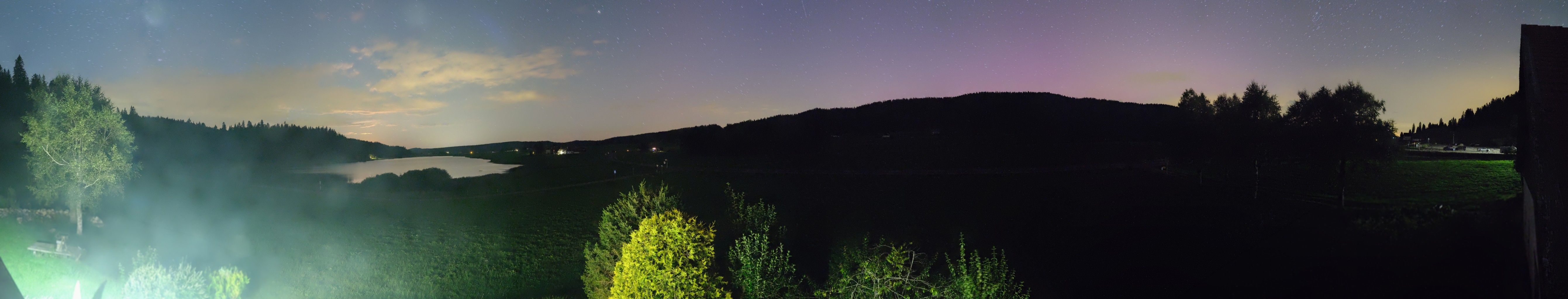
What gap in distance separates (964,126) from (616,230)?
18935 mm

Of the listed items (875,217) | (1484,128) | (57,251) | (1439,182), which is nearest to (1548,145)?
(1484,128)

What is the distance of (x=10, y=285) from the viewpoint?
2072 millimetres

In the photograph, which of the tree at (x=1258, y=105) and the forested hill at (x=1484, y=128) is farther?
the tree at (x=1258, y=105)

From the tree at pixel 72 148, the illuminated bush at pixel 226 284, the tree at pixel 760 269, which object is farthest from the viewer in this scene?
the tree at pixel 72 148

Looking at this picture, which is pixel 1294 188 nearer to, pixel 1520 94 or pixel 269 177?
pixel 1520 94

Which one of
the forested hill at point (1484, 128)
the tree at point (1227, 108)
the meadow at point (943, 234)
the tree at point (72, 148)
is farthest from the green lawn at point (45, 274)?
the tree at point (1227, 108)

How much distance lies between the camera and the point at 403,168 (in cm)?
4209

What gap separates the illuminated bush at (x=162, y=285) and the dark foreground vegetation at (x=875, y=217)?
0.04 meters

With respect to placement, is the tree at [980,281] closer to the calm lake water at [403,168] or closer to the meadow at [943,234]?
the meadow at [943,234]

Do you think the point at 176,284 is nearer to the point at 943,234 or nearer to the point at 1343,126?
the point at 1343,126

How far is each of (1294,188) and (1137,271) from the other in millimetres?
5693

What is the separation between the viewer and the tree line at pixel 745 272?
5391 millimetres

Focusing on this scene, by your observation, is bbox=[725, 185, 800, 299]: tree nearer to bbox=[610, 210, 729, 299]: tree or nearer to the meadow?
bbox=[610, 210, 729, 299]: tree

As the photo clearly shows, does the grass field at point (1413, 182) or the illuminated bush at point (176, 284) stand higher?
the grass field at point (1413, 182)
